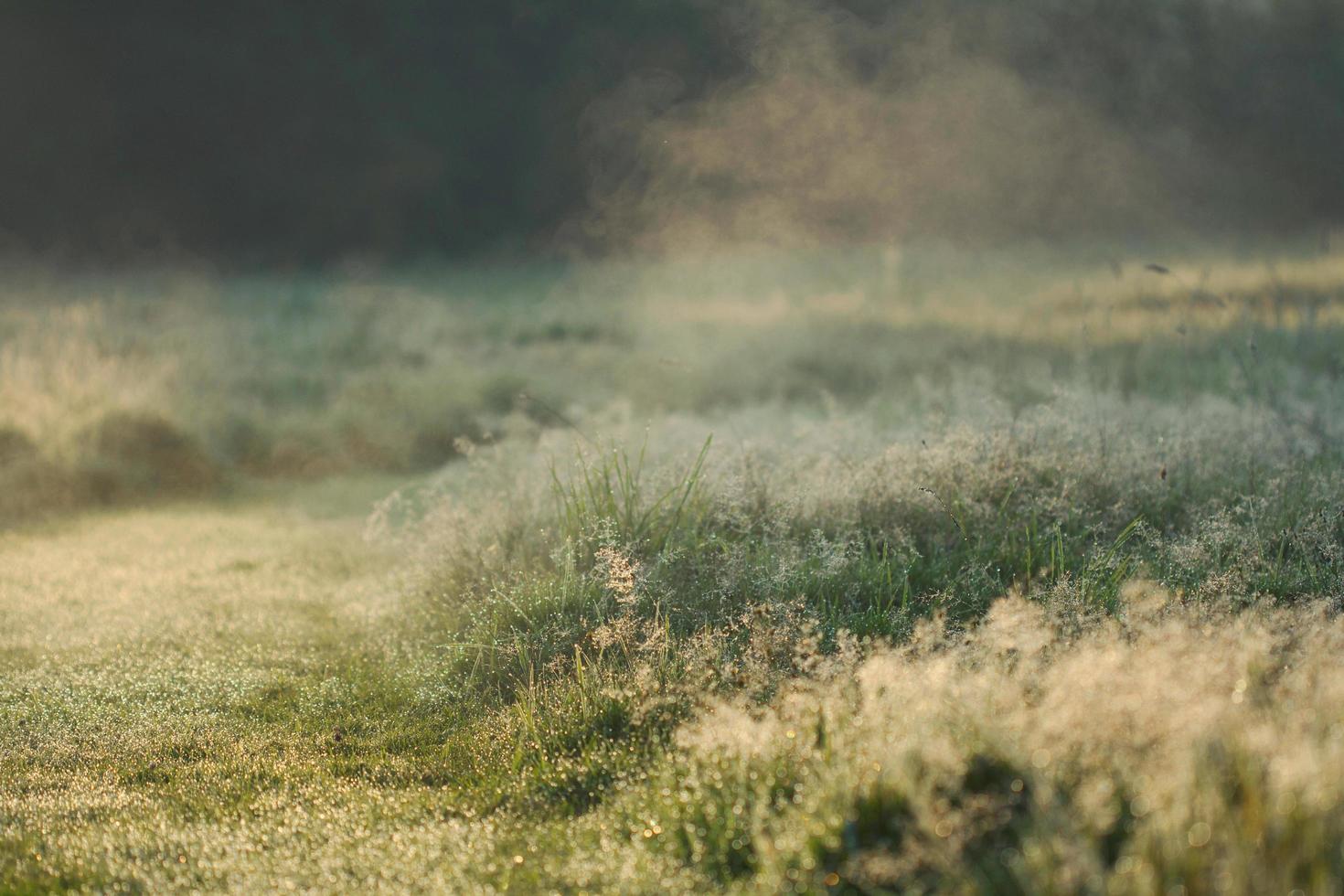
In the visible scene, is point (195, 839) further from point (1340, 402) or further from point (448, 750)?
point (1340, 402)

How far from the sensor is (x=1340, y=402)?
6.41 m

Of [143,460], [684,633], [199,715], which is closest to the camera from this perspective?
[199,715]

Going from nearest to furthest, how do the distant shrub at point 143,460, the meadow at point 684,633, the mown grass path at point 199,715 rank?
the meadow at point 684,633, the mown grass path at point 199,715, the distant shrub at point 143,460

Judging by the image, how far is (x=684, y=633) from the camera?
365 centimetres

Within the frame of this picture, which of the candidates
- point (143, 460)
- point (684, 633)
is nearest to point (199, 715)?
point (684, 633)

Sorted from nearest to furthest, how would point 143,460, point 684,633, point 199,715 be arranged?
point 199,715
point 684,633
point 143,460

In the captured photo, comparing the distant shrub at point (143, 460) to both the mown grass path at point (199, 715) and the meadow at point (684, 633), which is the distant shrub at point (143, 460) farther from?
the mown grass path at point (199, 715)

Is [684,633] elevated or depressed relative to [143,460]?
elevated

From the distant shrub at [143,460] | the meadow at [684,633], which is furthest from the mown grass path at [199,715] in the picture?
the distant shrub at [143,460]

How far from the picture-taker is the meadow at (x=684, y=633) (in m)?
2.25

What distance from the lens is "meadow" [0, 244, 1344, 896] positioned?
2.25 metres

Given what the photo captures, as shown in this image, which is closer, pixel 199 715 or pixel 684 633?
pixel 199 715

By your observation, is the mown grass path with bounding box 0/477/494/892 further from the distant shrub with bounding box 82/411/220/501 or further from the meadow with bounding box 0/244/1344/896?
the distant shrub with bounding box 82/411/220/501

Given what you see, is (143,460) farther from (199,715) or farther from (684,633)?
(684,633)
